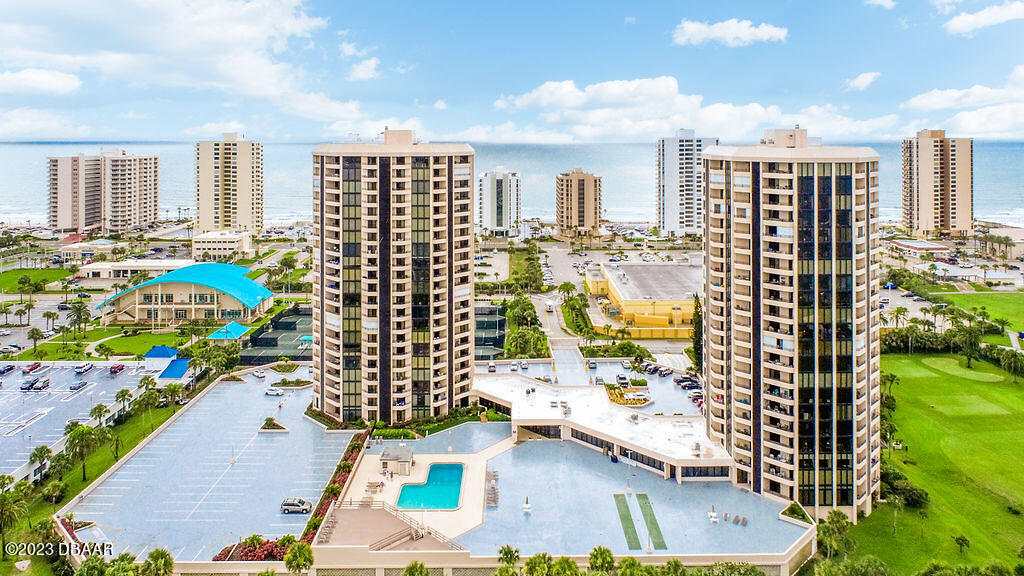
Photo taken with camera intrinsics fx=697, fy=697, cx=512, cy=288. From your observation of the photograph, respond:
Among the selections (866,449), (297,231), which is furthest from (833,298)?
(297,231)

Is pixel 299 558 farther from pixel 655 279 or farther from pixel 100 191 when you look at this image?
pixel 100 191

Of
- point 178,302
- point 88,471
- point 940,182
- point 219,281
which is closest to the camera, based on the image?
point 88,471

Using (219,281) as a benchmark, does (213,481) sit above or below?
below

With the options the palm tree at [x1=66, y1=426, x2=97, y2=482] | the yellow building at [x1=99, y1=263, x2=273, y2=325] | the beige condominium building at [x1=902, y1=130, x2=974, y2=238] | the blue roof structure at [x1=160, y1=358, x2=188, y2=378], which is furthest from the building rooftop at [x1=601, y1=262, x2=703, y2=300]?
the beige condominium building at [x1=902, y1=130, x2=974, y2=238]

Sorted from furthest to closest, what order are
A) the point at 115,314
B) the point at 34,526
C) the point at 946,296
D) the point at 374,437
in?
1. the point at 946,296
2. the point at 115,314
3. the point at 374,437
4. the point at 34,526

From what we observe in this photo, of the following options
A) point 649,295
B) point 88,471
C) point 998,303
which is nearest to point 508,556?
point 88,471

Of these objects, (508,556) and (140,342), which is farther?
(140,342)

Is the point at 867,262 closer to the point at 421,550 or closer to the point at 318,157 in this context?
the point at 421,550
